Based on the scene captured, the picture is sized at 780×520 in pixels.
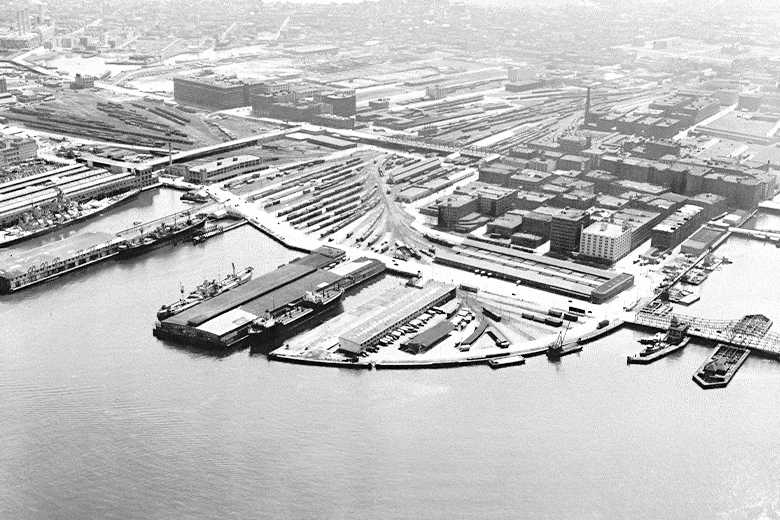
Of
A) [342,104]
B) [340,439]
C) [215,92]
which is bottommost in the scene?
[340,439]

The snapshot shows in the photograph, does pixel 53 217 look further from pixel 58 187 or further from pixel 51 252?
pixel 51 252

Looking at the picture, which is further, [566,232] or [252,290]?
[566,232]

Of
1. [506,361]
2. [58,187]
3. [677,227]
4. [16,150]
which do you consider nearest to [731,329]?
[506,361]

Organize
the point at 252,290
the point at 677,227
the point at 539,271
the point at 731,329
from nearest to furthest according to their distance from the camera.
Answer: the point at 731,329 < the point at 252,290 < the point at 539,271 < the point at 677,227

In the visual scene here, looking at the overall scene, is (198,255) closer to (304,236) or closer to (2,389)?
(304,236)

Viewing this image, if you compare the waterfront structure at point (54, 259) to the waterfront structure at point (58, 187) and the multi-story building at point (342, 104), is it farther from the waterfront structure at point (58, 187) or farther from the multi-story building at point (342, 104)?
the multi-story building at point (342, 104)

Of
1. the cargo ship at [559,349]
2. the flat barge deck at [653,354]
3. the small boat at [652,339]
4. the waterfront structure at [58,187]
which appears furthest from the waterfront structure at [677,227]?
the waterfront structure at [58,187]
